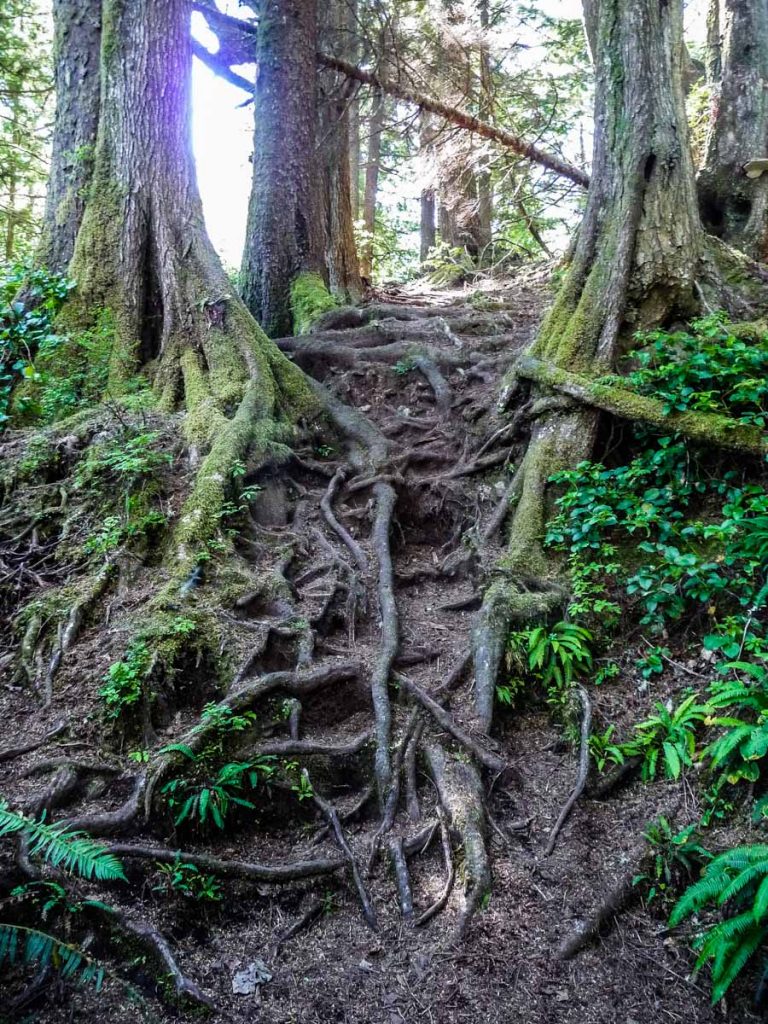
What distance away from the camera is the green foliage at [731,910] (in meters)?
2.48

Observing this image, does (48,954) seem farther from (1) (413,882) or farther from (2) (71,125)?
(2) (71,125)

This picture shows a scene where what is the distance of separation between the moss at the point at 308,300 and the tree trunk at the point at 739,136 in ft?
14.5

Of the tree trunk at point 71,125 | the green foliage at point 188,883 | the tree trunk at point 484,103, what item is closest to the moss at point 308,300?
the tree trunk at point 71,125

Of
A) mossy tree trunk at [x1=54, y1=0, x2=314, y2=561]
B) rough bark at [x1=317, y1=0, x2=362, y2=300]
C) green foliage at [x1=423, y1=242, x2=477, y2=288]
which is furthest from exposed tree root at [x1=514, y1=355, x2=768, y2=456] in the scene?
green foliage at [x1=423, y1=242, x2=477, y2=288]

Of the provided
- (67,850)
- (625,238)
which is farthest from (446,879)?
(625,238)

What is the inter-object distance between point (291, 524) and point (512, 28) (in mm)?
12068

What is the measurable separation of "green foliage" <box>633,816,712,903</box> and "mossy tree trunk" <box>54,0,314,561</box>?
4.15 metres

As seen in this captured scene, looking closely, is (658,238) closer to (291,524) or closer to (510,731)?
(291,524)

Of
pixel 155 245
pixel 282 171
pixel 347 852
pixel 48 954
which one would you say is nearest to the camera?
pixel 48 954

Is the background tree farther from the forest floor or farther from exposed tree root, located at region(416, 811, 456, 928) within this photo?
exposed tree root, located at region(416, 811, 456, 928)

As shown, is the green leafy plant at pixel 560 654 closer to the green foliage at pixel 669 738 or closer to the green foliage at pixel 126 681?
the green foliage at pixel 669 738

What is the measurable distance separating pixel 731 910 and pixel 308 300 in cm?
733

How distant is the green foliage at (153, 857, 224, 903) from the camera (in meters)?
2.86

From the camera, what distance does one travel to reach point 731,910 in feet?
8.82
